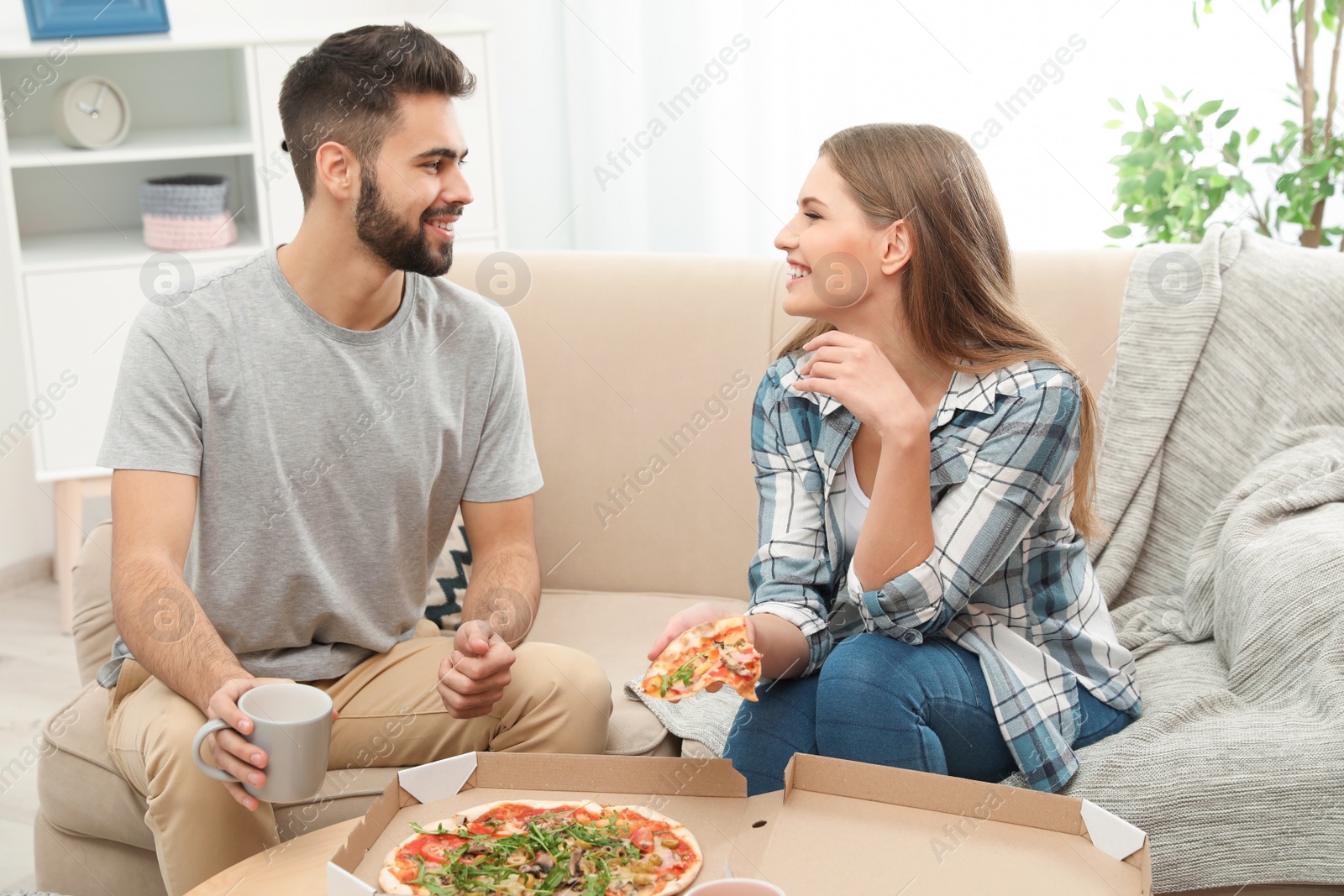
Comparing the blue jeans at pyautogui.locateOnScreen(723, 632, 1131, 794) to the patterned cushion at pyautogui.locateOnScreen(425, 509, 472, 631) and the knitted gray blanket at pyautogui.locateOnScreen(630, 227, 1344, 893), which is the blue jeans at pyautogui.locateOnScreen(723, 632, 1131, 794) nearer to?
the knitted gray blanket at pyautogui.locateOnScreen(630, 227, 1344, 893)

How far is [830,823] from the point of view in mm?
1107

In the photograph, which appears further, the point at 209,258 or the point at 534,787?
the point at 209,258

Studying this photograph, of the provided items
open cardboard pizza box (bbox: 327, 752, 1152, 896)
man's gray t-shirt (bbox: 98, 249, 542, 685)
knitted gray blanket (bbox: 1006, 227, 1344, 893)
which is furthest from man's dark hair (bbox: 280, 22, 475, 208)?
knitted gray blanket (bbox: 1006, 227, 1344, 893)

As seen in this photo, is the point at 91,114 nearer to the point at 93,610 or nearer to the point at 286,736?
the point at 93,610

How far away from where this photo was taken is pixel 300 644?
164 centimetres

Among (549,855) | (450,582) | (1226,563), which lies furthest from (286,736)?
(1226,563)

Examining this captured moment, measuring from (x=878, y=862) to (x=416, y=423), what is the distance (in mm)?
900

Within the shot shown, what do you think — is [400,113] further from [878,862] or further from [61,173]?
[61,173]

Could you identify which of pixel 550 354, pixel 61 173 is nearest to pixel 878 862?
pixel 550 354

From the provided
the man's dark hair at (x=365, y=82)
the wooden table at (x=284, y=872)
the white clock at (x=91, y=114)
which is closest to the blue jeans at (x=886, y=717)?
the wooden table at (x=284, y=872)

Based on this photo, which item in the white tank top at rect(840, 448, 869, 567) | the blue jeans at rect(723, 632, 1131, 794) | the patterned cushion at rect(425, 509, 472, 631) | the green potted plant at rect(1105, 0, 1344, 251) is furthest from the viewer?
the green potted plant at rect(1105, 0, 1344, 251)

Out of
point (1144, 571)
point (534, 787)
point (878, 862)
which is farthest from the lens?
point (1144, 571)

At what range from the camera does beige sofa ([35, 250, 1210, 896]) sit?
1998 mm

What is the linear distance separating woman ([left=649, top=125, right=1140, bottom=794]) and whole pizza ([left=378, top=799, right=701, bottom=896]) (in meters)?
0.23
